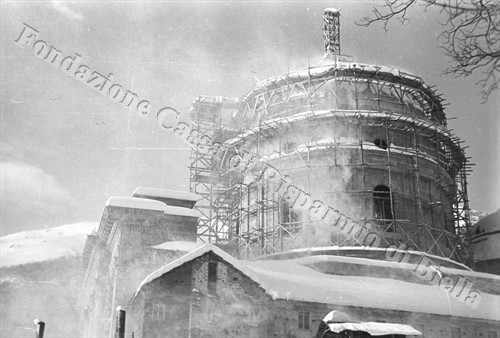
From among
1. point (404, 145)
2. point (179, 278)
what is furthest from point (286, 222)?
point (179, 278)

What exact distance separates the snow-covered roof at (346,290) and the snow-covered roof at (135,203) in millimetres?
4599

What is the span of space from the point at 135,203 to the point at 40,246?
1419 inches

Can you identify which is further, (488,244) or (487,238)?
A: (487,238)

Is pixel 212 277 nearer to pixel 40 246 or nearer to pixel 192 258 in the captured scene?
pixel 192 258

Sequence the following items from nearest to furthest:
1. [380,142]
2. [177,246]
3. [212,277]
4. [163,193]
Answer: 1. [212,277]
2. [177,246]
3. [163,193]
4. [380,142]

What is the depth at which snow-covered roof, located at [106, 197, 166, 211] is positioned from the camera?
23.7m

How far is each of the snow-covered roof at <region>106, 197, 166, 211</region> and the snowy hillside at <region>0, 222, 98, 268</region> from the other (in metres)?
28.4

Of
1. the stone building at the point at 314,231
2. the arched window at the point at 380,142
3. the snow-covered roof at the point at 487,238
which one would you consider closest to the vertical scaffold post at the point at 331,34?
the stone building at the point at 314,231

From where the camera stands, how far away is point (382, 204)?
27.2 metres

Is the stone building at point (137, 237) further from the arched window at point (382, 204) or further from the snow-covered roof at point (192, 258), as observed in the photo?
the arched window at point (382, 204)

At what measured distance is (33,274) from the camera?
49.2 m

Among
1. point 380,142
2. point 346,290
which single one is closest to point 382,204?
point 380,142

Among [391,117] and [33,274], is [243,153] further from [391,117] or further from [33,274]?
[33,274]

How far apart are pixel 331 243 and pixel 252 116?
347 inches
